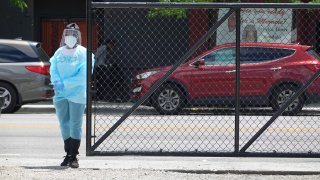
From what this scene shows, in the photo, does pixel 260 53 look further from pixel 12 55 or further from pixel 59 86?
pixel 12 55

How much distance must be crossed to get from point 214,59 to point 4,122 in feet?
15.6

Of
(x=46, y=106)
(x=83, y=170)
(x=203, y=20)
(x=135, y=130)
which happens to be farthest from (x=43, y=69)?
(x=83, y=170)

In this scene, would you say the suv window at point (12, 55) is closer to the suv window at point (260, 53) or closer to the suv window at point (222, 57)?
the suv window at point (222, 57)

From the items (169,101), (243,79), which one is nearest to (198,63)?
(243,79)

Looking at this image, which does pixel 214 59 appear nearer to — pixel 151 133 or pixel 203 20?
pixel 151 133

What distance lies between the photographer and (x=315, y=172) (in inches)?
356

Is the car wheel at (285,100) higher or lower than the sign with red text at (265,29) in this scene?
lower

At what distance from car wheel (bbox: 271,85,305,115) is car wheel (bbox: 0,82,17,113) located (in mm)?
8309

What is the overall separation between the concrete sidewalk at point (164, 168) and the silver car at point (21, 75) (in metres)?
8.42

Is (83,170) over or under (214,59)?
under

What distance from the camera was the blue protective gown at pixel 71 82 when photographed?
9.06 metres

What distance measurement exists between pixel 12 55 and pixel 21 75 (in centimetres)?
56

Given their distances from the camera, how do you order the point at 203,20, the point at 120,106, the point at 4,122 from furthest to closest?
the point at 203,20, the point at 4,122, the point at 120,106

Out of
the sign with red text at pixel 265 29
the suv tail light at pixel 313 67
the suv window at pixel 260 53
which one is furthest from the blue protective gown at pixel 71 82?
the sign with red text at pixel 265 29
